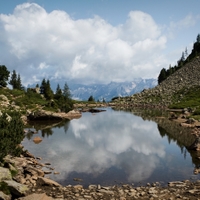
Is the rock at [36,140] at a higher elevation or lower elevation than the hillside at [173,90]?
lower

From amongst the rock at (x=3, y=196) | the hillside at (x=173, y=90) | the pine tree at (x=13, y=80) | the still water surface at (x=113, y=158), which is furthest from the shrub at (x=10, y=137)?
the pine tree at (x=13, y=80)

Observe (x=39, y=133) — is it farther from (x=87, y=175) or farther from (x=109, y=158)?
(x=87, y=175)

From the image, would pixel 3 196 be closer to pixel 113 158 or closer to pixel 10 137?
pixel 10 137

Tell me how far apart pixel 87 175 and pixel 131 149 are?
14474mm

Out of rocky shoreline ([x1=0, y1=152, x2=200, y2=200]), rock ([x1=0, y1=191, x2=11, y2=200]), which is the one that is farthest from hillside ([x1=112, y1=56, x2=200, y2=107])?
rock ([x1=0, y1=191, x2=11, y2=200])

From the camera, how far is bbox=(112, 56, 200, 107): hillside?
133625mm

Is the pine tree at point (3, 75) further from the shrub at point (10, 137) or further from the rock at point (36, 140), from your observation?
the shrub at point (10, 137)

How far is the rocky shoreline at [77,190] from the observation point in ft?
63.7

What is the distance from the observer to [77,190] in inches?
857

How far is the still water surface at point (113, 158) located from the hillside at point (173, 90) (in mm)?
→ 87187

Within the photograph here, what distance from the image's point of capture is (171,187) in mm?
23125

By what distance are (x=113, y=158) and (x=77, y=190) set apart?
42.6 ft

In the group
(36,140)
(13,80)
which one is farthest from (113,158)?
(13,80)

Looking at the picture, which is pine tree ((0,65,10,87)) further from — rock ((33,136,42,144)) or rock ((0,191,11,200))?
rock ((0,191,11,200))
